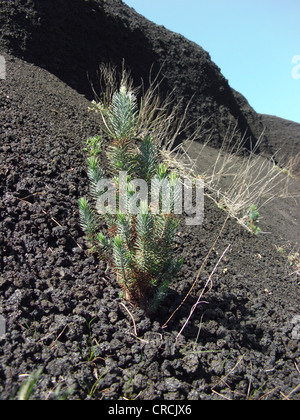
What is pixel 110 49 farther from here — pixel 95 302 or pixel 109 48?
pixel 95 302

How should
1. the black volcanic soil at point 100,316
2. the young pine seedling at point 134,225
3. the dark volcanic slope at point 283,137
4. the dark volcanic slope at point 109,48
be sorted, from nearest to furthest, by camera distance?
the black volcanic soil at point 100,316
the young pine seedling at point 134,225
the dark volcanic slope at point 109,48
the dark volcanic slope at point 283,137

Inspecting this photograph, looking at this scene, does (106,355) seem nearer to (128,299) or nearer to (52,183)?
(128,299)

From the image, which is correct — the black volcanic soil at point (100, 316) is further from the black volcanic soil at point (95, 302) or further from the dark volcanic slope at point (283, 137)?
the dark volcanic slope at point (283, 137)

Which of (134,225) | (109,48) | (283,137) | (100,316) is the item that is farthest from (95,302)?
(283,137)

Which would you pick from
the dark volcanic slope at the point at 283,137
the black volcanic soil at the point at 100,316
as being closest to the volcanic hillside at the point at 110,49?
the dark volcanic slope at the point at 283,137

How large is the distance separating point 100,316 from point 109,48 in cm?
634

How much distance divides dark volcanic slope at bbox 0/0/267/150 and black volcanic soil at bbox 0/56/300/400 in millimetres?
3293

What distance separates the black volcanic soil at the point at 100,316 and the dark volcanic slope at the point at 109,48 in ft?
10.8

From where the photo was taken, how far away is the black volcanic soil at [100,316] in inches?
72.2

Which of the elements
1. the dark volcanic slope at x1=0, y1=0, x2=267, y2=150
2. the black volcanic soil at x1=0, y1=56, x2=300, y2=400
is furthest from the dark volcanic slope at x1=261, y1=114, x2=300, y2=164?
the black volcanic soil at x1=0, y1=56, x2=300, y2=400

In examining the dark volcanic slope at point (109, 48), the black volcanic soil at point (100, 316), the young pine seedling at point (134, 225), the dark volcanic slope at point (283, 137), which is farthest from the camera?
the dark volcanic slope at point (283, 137)

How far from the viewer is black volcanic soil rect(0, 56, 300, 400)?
1.83m
